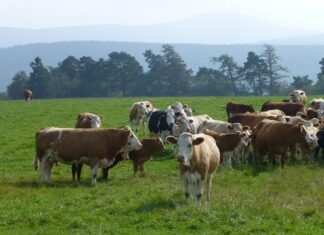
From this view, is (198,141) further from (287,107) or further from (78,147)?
(287,107)

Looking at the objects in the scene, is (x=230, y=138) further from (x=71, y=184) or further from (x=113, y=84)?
(x=113, y=84)

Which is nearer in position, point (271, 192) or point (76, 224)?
point (76, 224)

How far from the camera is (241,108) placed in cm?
3144

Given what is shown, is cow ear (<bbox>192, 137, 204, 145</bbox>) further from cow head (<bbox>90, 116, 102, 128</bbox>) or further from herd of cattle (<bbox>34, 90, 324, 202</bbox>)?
cow head (<bbox>90, 116, 102, 128</bbox>)

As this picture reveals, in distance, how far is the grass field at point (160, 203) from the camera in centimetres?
1137

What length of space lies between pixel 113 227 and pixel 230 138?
829 cm

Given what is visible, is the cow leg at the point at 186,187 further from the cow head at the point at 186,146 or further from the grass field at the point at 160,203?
the cow head at the point at 186,146

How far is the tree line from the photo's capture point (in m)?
99.0

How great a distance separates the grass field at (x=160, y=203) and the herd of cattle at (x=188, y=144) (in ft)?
1.84

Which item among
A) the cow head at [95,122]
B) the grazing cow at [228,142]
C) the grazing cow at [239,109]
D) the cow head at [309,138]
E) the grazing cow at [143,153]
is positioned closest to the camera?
the grazing cow at [143,153]

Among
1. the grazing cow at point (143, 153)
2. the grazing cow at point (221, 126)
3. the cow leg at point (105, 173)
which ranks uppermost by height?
the grazing cow at point (221, 126)

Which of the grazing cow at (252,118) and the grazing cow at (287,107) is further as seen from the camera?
the grazing cow at (287,107)

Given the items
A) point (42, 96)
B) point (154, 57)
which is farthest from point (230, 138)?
point (154, 57)

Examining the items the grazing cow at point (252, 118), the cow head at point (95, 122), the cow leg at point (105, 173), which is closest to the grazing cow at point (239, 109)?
the grazing cow at point (252, 118)
